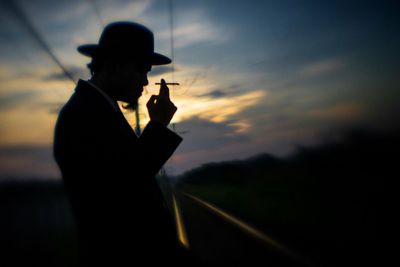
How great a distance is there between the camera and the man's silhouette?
99 centimetres

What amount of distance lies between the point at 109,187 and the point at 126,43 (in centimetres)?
68

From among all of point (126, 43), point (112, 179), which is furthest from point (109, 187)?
point (126, 43)

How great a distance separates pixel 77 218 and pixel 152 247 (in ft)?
0.98

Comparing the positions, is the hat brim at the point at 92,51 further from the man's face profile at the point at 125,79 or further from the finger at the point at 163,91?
the finger at the point at 163,91

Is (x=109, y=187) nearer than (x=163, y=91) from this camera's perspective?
Yes

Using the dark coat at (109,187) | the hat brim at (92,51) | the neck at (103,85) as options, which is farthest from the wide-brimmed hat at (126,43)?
the dark coat at (109,187)

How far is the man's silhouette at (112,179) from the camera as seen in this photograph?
99 centimetres

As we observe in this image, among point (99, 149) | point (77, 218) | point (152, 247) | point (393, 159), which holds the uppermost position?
A: point (99, 149)

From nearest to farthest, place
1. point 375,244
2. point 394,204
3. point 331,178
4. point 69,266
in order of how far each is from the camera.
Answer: point 375,244 → point 69,266 → point 394,204 → point 331,178

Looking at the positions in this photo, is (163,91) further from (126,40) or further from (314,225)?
(314,225)

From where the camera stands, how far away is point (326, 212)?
780 centimetres

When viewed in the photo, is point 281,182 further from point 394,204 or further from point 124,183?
point 124,183

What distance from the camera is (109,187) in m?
0.99

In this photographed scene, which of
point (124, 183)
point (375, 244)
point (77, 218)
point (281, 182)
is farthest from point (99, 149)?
point (281, 182)
